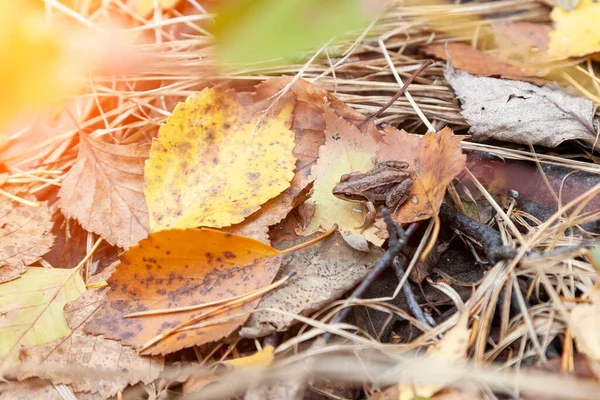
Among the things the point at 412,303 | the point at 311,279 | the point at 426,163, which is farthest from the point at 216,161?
the point at 412,303

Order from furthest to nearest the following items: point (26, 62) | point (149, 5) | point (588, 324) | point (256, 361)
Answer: point (149, 5), point (256, 361), point (588, 324), point (26, 62)

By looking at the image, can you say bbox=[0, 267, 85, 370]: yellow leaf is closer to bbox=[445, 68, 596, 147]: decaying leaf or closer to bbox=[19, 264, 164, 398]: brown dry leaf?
bbox=[19, 264, 164, 398]: brown dry leaf

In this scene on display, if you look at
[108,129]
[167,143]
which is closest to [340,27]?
[167,143]

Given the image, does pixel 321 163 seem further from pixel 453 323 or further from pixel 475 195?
pixel 453 323

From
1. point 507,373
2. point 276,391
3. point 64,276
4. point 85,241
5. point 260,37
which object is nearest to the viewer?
point 260,37

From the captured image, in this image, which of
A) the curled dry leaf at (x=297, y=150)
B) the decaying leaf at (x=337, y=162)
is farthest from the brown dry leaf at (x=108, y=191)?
the decaying leaf at (x=337, y=162)

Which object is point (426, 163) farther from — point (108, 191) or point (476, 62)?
point (108, 191)

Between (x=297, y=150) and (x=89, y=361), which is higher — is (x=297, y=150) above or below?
above
